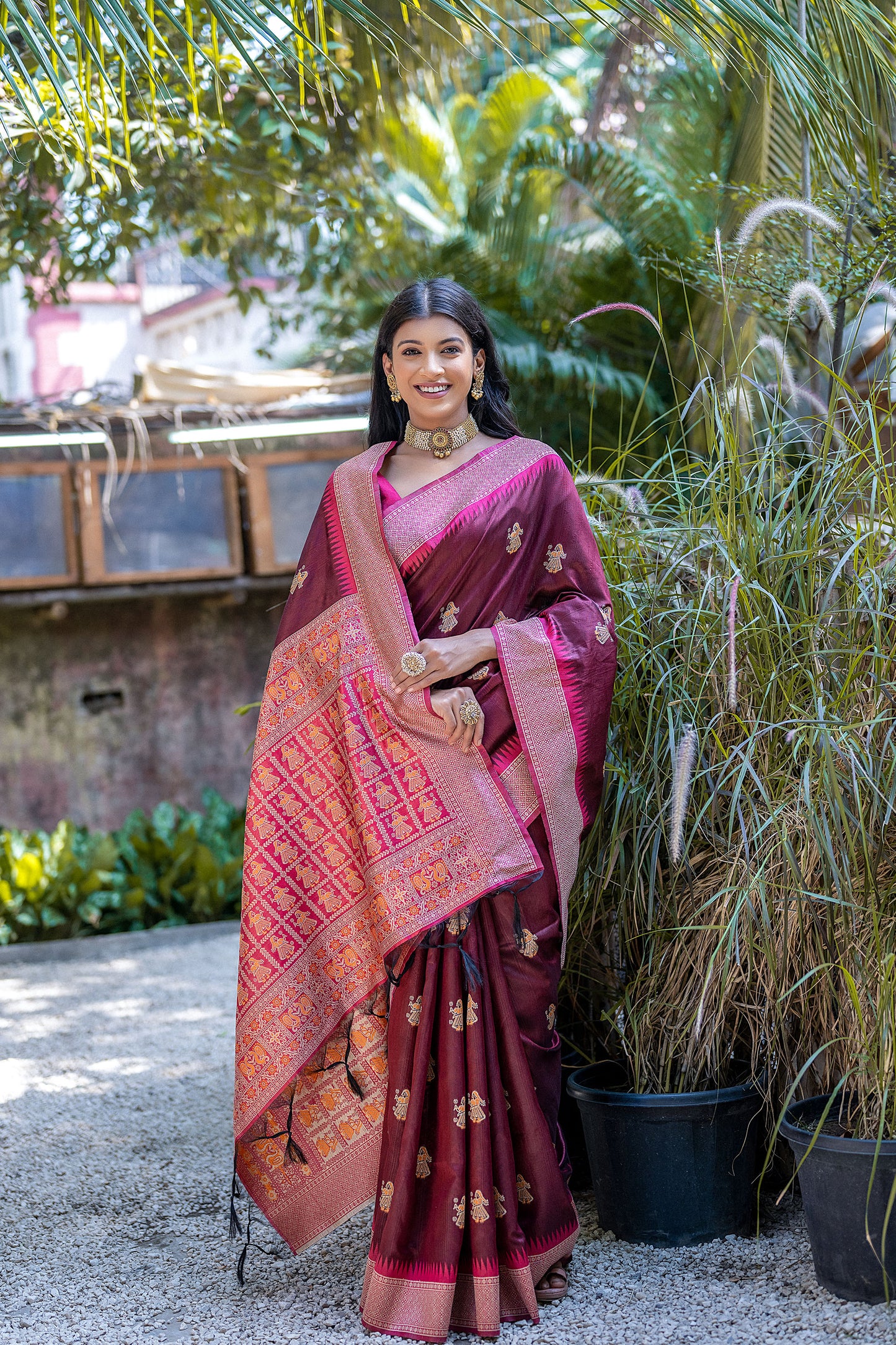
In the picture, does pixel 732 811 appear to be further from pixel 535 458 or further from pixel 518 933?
pixel 535 458

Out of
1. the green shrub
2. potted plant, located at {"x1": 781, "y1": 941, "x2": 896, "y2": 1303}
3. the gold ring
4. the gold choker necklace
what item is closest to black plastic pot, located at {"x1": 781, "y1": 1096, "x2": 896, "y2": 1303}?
potted plant, located at {"x1": 781, "y1": 941, "x2": 896, "y2": 1303}

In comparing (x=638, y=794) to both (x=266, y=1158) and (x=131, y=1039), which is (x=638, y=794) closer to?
(x=266, y=1158)

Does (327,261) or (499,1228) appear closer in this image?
(499,1228)

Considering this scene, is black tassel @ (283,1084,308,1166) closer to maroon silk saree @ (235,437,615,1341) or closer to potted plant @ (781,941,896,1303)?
maroon silk saree @ (235,437,615,1341)

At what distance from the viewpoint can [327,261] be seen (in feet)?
20.0

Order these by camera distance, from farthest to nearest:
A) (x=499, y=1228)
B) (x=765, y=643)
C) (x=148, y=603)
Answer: (x=148, y=603) → (x=765, y=643) → (x=499, y=1228)

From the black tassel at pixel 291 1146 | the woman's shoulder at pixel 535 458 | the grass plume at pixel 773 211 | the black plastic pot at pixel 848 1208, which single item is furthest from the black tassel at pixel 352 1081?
the grass plume at pixel 773 211

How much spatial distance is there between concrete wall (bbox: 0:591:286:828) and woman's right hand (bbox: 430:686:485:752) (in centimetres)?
500

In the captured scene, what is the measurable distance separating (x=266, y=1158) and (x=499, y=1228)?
0.51 m

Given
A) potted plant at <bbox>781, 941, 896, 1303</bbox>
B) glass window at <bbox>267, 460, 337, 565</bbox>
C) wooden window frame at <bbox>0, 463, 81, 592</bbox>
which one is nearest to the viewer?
potted plant at <bbox>781, 941, 896, 1303</bbox>

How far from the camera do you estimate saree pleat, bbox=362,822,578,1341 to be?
7.32ft

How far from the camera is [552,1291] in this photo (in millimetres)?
2350

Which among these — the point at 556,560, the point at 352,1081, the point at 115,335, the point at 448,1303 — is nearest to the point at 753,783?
the point at 556,560

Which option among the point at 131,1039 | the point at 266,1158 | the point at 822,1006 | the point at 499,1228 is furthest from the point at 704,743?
the point at 131,1039
